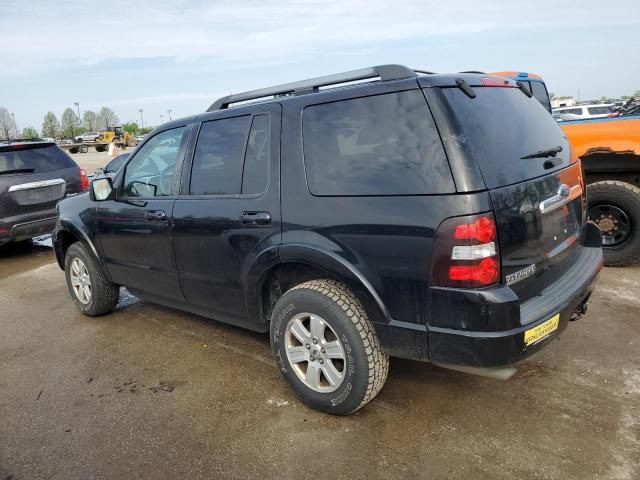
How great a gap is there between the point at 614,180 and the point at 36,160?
7658 mm

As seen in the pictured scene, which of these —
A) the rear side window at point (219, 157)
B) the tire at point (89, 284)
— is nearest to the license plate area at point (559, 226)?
the rear side window at point (219, 157)

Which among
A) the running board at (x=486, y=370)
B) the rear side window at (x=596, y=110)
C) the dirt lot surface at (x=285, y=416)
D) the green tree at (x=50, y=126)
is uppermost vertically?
the green tree at (x=50, y=126)

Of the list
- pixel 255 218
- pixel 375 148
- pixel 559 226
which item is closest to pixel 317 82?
pixel 375 148

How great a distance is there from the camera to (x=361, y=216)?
2.62 meters

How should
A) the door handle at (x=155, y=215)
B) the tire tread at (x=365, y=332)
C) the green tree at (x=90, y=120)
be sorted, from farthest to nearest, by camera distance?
the green tree at (x=90, y=120), the door handle at (x=155, y=215), the tire tread at (x=365, y=332)

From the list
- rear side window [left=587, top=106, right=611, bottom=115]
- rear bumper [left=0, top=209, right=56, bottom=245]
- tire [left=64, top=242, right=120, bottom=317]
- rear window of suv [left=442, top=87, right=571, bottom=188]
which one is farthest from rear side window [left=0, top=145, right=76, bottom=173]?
rear side window [left=587, top=106, right=611, bottom=115]

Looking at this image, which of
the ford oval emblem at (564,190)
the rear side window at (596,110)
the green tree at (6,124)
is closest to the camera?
the ford oval emblem at (564,190)

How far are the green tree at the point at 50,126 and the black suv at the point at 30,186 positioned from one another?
3526 inches

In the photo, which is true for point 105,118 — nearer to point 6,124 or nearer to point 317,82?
point 6,124

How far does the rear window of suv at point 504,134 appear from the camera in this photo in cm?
247

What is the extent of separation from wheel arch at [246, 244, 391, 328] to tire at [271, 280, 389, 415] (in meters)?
0.10

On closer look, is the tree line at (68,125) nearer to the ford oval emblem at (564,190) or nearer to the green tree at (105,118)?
the green tree at (105,118)

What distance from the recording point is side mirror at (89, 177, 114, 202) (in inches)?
168

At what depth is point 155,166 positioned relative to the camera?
402 centimetres
